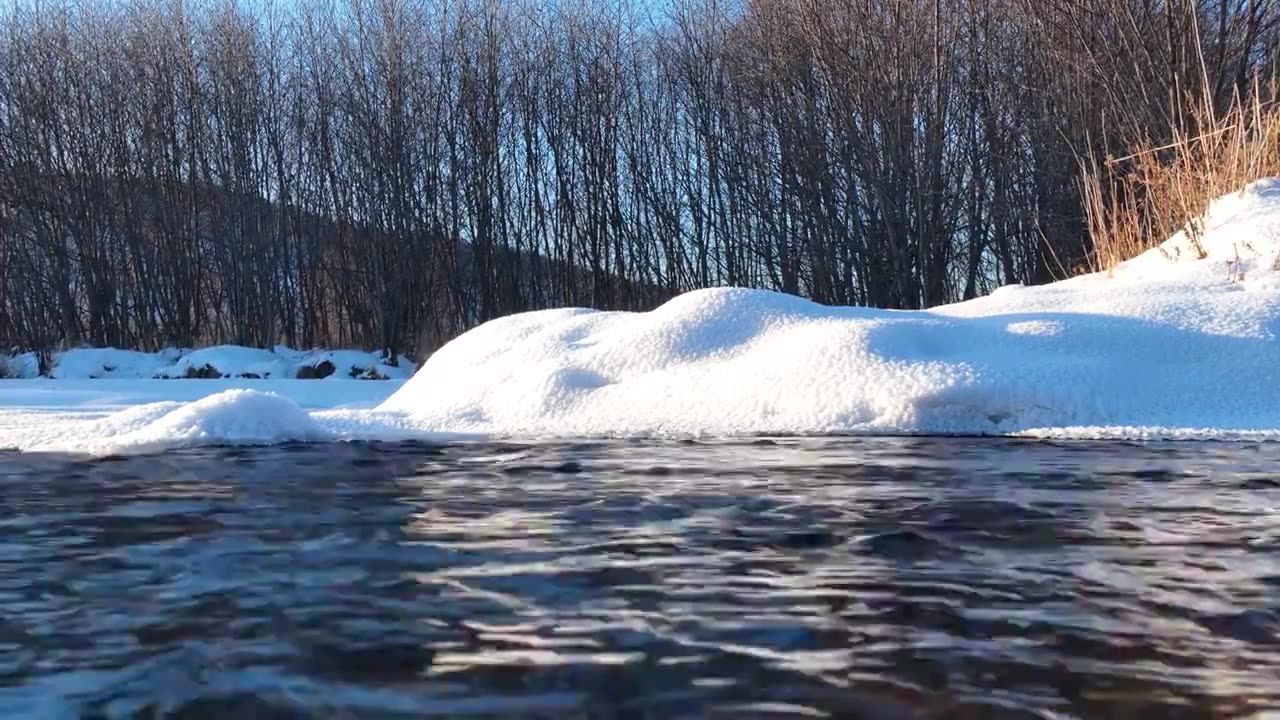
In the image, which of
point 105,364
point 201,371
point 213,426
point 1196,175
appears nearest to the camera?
point 213,426

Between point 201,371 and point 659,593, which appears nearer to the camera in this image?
point 659,593

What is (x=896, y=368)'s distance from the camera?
3.86 m

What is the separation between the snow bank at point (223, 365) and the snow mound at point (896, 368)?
5.21 m

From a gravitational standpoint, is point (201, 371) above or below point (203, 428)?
above

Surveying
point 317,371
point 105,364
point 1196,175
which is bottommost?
point 317,371

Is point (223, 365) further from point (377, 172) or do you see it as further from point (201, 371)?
point (377, 172)

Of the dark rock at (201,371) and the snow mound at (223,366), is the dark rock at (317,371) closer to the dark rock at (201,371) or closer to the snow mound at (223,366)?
the snow mound at (223,366)

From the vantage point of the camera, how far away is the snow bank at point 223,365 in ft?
32.2

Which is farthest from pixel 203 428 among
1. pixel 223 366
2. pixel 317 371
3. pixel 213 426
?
pixel 223 366

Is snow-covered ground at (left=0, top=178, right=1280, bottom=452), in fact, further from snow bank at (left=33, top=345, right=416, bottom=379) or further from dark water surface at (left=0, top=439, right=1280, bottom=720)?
snow bank at (left=33, top=345, right=416, bottom=379)

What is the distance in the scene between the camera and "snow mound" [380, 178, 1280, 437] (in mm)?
3727

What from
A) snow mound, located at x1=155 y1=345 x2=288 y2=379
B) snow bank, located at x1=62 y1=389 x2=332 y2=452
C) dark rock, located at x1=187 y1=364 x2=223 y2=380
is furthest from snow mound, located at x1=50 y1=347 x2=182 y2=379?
snow bank, located at x1=62 y1=389 x2=332 y2=452

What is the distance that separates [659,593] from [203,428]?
2765 millimetres

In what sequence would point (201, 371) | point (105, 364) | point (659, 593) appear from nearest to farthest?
point (659, 593) → point (201, 371) → point (105, 364)
